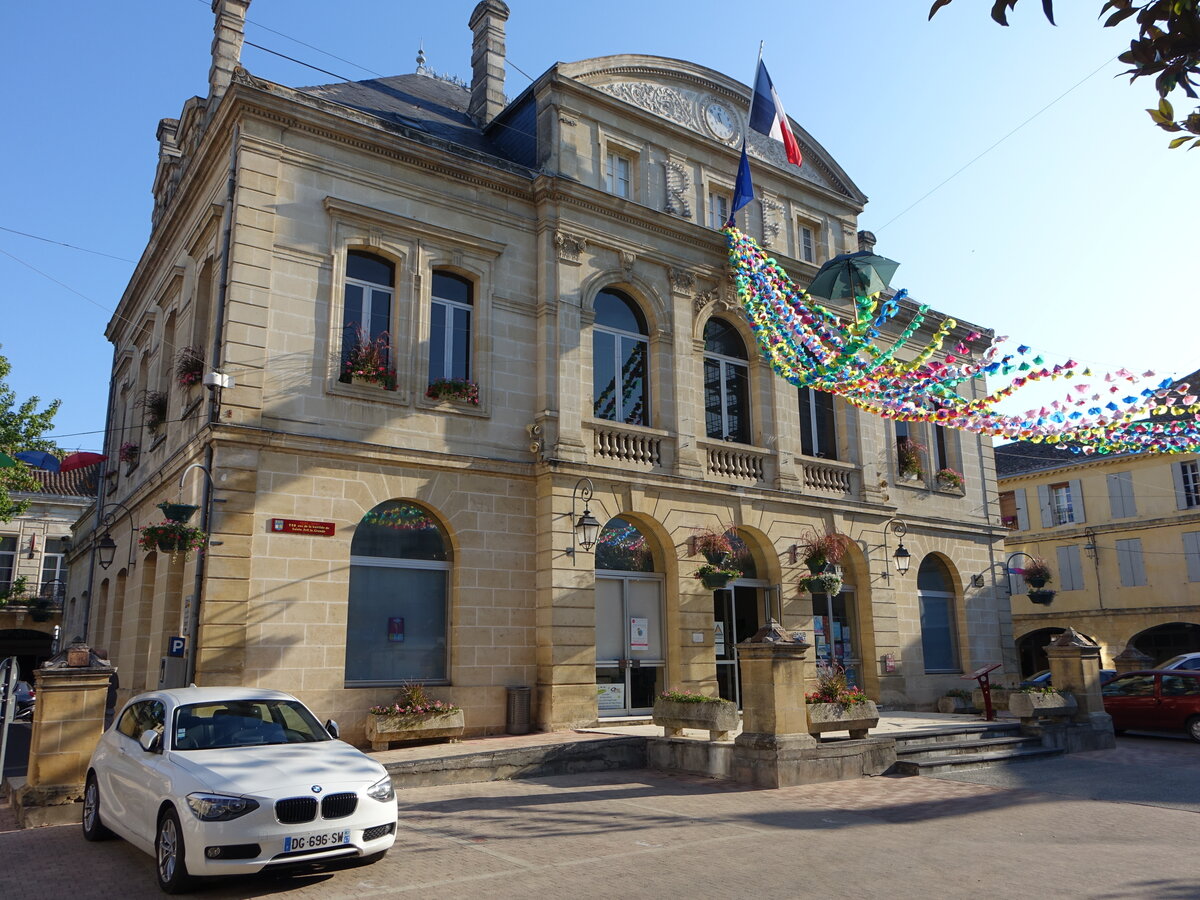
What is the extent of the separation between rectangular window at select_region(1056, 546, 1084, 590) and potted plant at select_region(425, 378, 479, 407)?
3076 centimetres

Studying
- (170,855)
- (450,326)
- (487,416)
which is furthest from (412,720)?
(450,326)

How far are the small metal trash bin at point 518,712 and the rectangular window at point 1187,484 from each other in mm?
29893

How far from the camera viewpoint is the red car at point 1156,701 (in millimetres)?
16625

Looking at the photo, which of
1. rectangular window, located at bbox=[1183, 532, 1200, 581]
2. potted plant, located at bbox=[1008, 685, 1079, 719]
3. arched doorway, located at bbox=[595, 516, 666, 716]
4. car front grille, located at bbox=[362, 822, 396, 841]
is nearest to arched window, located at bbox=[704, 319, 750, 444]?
arched doorway, located at bbox=[595, 516, 666, 716]

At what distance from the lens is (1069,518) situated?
3750 cm

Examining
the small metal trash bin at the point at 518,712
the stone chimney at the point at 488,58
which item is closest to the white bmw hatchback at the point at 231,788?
the small metal trash bin at the point at 518,712

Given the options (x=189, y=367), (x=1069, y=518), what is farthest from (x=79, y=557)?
(x=1069, y=518)

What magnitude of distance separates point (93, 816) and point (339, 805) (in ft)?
10.6

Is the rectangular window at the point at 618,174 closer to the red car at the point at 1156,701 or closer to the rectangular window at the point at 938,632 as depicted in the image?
the rectangular window at the point at 938,632

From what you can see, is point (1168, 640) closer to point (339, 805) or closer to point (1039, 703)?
point (1039, 703)

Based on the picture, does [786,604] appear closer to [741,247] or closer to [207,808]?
[741,247]

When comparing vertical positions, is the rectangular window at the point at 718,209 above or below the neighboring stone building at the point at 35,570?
above

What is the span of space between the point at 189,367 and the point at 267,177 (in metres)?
3.34

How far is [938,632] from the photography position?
21.6 metres
